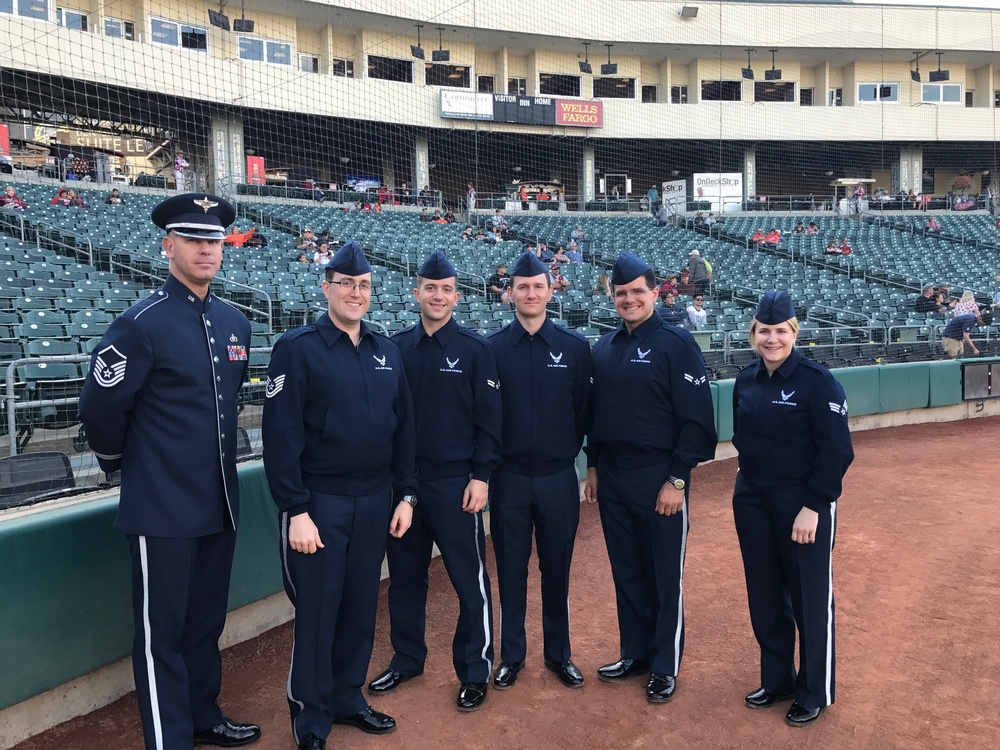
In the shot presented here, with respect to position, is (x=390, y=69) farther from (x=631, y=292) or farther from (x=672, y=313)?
(x=631, y=292)

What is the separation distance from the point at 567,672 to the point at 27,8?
2347cm

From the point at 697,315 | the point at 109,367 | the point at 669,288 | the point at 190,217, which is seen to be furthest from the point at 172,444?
the point at 669,288

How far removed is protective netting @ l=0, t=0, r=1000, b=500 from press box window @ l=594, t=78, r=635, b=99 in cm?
12

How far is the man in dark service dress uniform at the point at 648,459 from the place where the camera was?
3.69 metres

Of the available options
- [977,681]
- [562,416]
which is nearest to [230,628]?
[562,416]

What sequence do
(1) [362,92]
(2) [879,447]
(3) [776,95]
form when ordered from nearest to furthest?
(2) [879,447] < (1) [362,92] < (3) [776,95]

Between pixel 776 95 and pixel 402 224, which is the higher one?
pixel 776 95

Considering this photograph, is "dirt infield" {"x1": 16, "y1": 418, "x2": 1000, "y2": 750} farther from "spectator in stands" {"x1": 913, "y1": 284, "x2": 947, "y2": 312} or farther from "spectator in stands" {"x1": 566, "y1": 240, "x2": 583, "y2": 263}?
"spectator in stands" {"x1": 566, "y1": 240, "x2": 583, "y2": 263}

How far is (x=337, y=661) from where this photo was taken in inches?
133

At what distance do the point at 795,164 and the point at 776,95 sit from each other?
3312mm

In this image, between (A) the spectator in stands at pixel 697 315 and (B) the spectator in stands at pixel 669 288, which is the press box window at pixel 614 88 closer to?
(B) the spectator in stands at pixel 669 288

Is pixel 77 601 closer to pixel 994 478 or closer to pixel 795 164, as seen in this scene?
pixel 994 478

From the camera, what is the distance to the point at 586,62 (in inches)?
1176

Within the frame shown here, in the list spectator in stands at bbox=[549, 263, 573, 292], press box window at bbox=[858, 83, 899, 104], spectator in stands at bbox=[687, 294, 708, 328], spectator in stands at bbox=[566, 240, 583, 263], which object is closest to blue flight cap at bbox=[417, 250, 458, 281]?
spectator in stands at bbox=[687, 294, 708, 328]
